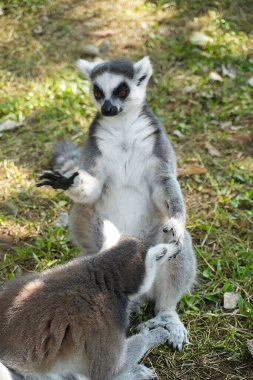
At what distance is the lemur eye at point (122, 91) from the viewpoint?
182 inches

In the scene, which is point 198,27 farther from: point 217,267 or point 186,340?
point 186,340

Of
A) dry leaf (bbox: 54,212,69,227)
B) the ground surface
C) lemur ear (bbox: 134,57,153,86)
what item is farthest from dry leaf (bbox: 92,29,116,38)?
dry leaf (bbox: 54,212,69,227)

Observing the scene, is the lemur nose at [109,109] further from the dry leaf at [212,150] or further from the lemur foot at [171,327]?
the dry leaf at [212,150]

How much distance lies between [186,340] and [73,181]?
4.60 ft

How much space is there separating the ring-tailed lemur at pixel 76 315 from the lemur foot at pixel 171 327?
565mm

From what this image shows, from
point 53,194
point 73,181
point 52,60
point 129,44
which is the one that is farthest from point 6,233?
point 129,44

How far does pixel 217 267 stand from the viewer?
4.90 metres

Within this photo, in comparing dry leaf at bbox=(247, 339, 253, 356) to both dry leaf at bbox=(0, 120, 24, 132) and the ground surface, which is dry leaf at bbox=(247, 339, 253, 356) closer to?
the ground surface

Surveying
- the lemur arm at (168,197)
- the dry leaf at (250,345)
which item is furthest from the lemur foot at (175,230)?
the dry leaf at (250,345)

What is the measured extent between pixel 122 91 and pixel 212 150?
194 centimetres

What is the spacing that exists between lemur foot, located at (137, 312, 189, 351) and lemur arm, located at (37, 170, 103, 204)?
1012 millimetres

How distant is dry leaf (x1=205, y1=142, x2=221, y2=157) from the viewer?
624cm

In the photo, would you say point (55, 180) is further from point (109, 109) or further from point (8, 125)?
point (8, 125)

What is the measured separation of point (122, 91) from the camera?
15.2ft
